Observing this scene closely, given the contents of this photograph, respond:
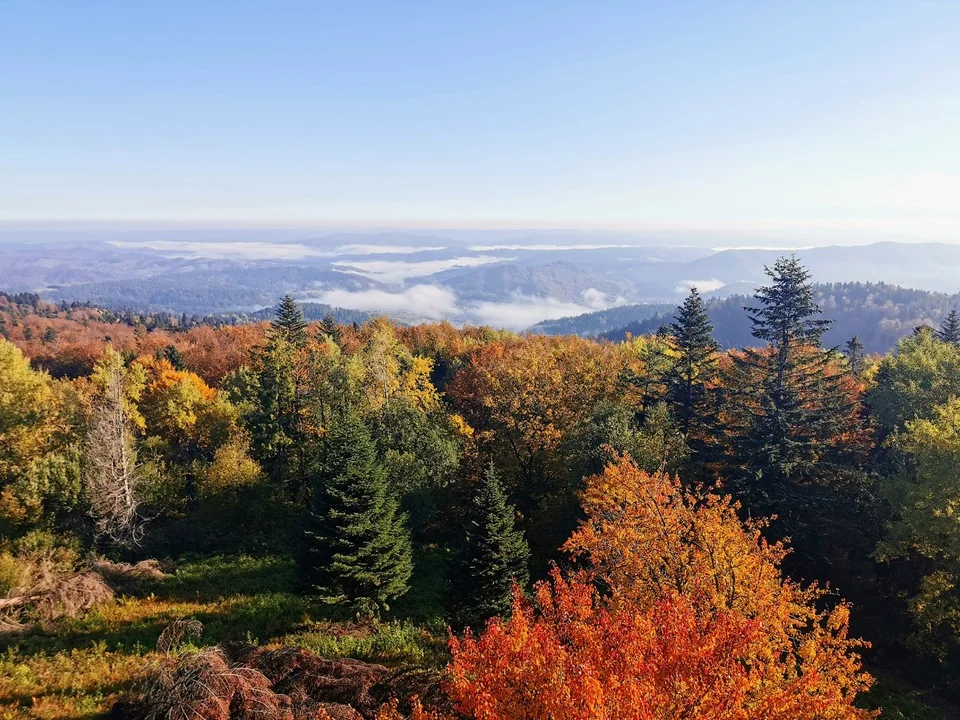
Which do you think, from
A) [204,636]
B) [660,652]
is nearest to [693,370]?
[660,652]

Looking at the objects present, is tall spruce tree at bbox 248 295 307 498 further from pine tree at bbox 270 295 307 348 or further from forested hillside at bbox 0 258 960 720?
pine tree at bbox 270 295 307 348

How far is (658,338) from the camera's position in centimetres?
6262

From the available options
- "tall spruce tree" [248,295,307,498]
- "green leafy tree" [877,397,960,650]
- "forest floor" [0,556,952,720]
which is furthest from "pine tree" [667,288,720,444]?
"tall spruce tree" [248,295,307,498]

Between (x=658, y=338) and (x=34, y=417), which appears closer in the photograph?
(x=34, y=417)

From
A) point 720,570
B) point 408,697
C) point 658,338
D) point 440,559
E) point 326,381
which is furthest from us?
point 658,338

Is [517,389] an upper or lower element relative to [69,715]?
upper

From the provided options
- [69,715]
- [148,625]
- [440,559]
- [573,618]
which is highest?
[573,618]

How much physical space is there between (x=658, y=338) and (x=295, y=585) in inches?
1903

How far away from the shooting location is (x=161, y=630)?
24.0 meters

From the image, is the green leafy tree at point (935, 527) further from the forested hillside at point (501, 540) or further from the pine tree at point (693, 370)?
the pine tree at point (693, 370)

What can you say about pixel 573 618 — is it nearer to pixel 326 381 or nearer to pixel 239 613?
pixel 239 613

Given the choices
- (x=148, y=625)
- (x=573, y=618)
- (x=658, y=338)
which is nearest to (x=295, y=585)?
(x=148, y=625)

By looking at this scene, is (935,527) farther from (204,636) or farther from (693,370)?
(204,636)

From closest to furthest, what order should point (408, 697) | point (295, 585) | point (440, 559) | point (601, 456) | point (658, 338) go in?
point (408, 697), point (295, 585), point (601, 456), point (440, 559), point (658, 338)
